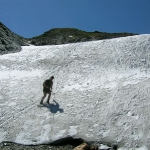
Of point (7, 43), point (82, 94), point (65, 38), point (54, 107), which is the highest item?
point (65, 38)

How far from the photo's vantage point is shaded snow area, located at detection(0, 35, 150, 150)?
14.8 meters

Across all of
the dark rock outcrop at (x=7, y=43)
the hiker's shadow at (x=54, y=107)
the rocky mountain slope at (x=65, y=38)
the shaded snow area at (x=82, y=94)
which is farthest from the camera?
the rocky mountain slope at (x=65, y=38)

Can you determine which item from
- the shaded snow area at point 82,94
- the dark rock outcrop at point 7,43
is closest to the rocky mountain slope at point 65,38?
the dark rock outcrop at point 7,43

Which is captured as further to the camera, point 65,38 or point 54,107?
point 65,38

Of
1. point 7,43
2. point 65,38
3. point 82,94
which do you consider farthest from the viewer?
point 65,38

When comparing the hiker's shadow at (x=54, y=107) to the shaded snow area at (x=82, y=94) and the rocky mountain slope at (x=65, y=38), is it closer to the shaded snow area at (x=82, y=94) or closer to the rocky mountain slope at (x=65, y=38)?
the shaded snow area at (x=82, y=94)

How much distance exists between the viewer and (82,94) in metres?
19.3

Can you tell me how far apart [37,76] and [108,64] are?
6.55m

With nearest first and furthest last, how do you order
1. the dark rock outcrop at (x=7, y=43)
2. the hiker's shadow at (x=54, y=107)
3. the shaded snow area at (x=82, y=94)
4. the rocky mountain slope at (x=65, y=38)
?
the shaded snow area at (x=82, y=94), the hiker's shadow at (x=54, y=107), the dark rock outcrop at (x=7, y=43), the rocky mountain slope at (x=65, y=38)

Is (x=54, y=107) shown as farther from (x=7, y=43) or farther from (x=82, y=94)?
(x=7, y=43)

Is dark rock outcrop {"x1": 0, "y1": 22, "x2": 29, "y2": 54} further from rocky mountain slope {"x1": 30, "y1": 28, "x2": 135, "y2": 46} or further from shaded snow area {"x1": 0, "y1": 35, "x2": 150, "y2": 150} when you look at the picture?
rocky mountain slope {"x1": 30, "y1": 28, "x2": 135, "y2": 46}

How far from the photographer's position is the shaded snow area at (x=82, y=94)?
14.8m

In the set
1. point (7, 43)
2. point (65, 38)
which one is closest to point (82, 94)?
point (7, 43)

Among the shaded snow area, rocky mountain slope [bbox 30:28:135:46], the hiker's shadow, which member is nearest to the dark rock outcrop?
the shaded snow area
